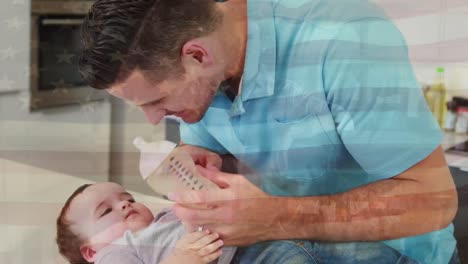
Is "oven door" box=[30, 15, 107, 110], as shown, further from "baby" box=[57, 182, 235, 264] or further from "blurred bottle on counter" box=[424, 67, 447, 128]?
"blurred bottle on counter" box=[424, 67, 447, 128]

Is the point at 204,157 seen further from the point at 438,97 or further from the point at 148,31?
the point at 438,97

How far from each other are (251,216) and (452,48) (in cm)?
28

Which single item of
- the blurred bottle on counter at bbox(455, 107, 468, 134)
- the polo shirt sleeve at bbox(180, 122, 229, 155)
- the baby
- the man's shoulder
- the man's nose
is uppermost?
the man's shoulder

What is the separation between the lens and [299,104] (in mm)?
602

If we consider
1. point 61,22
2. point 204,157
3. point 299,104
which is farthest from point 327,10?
point 61,22

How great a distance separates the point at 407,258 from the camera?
2.02ft

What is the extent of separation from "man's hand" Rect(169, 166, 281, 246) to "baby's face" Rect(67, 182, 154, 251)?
48 millimetres

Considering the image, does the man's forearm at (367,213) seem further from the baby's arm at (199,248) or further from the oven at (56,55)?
the oven at (56,55)

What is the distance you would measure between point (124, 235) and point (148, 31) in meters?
0.23

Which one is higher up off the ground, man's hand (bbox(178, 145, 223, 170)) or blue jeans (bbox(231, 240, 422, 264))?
man's hand (bbox(178, 145, 223, 170))

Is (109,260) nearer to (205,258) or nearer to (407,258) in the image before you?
(205,258)

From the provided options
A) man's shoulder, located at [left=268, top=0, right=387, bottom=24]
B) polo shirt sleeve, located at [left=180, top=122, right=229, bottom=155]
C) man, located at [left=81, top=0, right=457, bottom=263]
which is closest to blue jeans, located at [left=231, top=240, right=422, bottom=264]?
man, located at [left=81, top=0, right=457, bottom=263]

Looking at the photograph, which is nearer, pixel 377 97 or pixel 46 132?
pixel 377 97

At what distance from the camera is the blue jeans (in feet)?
1.99
